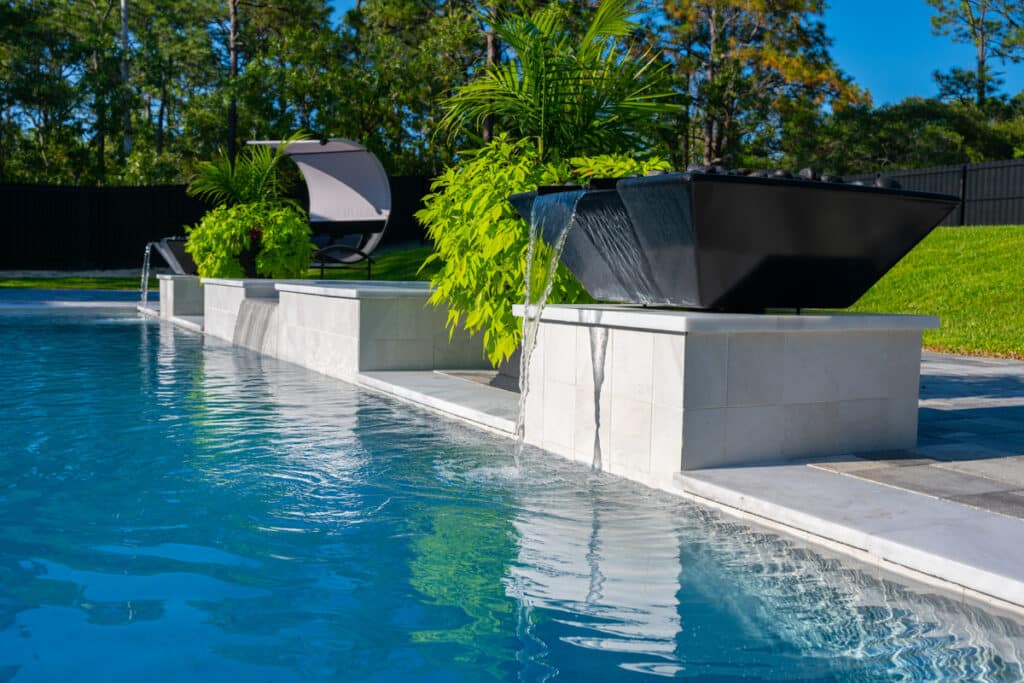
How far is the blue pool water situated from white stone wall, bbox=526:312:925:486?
1.01ft

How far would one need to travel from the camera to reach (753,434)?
5.27 metres

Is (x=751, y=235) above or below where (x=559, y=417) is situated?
above

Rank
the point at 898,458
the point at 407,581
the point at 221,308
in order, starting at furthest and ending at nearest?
the point at 221,308
the point at 898,458
the point at 407,581

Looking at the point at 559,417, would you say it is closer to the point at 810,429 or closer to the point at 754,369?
the point at 754,369

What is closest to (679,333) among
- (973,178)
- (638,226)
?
(638,226)

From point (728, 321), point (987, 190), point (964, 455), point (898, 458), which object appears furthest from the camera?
point (987, 190)

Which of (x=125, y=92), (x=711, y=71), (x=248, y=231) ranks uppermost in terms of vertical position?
(x=711, y=71)

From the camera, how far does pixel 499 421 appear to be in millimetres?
6840

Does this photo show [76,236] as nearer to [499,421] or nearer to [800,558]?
[499,421]

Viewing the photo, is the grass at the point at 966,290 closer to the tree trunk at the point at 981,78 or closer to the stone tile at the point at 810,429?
the stone tile at the point at 810,429

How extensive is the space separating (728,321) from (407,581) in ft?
7.39

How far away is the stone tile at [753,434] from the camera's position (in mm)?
5203

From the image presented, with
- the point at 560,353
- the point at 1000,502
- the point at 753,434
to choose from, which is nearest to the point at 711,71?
the point at 560,353

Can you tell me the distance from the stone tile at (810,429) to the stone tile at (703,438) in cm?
43
